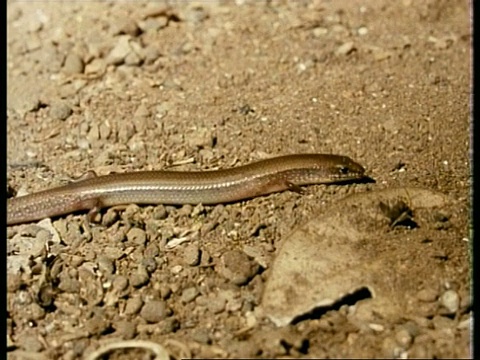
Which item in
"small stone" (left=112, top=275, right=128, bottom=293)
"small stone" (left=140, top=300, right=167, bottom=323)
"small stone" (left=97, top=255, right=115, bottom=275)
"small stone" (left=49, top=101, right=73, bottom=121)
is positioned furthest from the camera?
"small stone" (left=49, top=101, right=73, bottom=121)

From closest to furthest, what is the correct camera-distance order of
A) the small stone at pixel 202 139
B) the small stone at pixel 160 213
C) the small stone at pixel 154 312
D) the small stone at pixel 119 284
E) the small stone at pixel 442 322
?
the small stone at pixel 442 322 < the small stone at pixel 154 312 < the small stone at pixel 119 284 < the small stone at pixel 160 213 < the small stone at pixel 202 139

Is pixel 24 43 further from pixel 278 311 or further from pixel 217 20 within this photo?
pixel 278 311

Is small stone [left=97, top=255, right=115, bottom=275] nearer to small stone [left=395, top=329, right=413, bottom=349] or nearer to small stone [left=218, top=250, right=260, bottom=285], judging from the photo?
small stone [left=218, top=250, right=260, bottom=285]

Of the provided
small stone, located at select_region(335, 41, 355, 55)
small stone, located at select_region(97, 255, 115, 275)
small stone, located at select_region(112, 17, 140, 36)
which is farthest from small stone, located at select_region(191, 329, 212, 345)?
small stone, located at select_region(112, 17, 140, 36)

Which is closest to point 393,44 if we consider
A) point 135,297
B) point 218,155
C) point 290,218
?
point 218,155

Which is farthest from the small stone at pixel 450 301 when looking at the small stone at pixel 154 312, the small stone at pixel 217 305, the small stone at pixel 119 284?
the small stone at pixel 119 284

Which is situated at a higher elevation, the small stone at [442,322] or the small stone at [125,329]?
the small stone at [125,329]

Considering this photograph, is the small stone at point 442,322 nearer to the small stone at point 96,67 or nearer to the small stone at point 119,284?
the small stone at point 119,284
